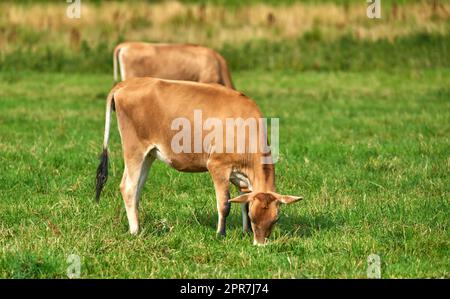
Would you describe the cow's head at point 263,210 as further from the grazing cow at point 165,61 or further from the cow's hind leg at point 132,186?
the grazing cow at point 165,61

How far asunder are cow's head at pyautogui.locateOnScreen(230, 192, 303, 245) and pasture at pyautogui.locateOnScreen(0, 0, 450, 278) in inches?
6.3

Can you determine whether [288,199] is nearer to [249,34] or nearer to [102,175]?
[102,175]

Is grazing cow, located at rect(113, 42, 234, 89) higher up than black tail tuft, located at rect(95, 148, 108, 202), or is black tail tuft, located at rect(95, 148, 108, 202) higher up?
black tail tuft, located at rect(95, 148, 108, 202)

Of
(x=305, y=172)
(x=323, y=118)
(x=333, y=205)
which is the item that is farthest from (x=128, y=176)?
(x=323, y=118)

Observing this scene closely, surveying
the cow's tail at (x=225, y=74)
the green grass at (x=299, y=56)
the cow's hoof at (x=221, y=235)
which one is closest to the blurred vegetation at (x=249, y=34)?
the green grass at (x=299, y=56)

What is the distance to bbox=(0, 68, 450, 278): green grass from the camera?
776 centimetres

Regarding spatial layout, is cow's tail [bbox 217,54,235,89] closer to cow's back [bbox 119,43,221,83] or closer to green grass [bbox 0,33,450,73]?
cow's back [bbox 119,43,221,83]

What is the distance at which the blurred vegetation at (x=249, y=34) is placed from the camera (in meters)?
22.3

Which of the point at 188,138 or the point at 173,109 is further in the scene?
the point at 173,109

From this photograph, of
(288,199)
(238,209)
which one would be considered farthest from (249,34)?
(288,199)

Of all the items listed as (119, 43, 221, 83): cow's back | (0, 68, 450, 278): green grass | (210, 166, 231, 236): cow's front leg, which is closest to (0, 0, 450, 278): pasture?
(0, 68, 450, 278): green grass

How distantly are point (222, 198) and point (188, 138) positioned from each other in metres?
0.62

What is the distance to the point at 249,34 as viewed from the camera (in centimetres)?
2388
